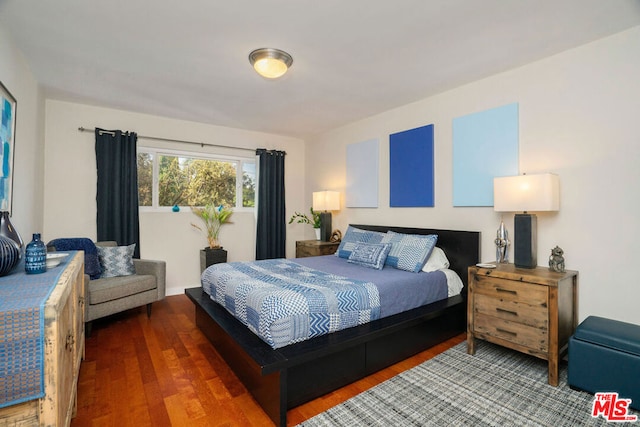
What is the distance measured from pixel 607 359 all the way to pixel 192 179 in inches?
189

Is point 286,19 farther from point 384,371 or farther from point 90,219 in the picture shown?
point 90,219

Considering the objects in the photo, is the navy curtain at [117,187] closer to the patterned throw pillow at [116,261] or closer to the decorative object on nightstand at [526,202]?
the patterned throw pillow at [116,261]

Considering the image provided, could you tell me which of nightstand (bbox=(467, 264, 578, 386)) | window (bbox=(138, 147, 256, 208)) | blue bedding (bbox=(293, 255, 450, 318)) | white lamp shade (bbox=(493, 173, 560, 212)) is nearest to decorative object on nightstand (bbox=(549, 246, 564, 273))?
nightstand (bbox=(467, 264, 578, 386))

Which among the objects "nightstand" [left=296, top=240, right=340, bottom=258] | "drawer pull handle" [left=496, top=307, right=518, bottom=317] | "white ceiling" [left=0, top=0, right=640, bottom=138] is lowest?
"drawer pull handle" [left=496, top=307, right=518, bottom=317]

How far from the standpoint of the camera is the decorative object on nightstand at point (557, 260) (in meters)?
2.47

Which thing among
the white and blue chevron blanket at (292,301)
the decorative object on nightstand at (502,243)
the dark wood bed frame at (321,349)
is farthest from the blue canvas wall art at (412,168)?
the white and blue chevron blanket at (292,301)

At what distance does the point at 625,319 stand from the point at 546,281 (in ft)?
2.33

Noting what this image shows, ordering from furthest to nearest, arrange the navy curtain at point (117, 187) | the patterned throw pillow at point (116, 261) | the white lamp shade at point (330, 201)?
the white lamp shade at point (330, 201)
the navy curtain at point (117, 187)
the patterned throw pillow at point (116, 261)

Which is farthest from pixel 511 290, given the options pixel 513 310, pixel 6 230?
pixel 6 230

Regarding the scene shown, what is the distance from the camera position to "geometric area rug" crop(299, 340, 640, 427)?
5.93 feet

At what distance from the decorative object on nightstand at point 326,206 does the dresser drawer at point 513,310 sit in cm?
246

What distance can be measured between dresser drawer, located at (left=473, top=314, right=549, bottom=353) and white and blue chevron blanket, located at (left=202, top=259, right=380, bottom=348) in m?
0.91

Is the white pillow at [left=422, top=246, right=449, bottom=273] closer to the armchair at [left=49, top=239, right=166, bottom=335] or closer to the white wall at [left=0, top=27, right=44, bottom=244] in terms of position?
the armchair at [left=49, top=239, right=166, bottom=335]

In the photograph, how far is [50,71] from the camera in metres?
2.92
